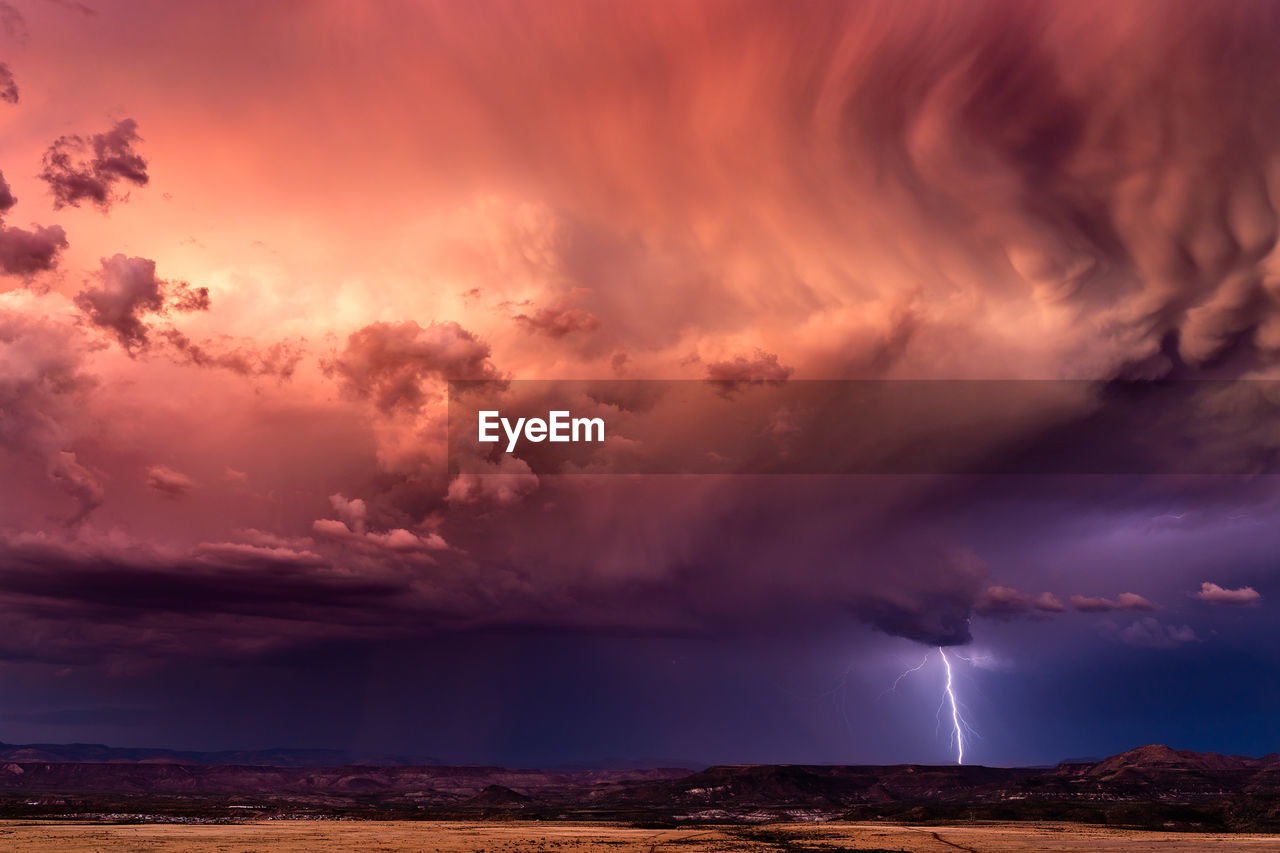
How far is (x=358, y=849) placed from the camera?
161375mm

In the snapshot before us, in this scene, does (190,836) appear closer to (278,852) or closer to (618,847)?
(278,852)

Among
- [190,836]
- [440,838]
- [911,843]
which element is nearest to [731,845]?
[911,843]

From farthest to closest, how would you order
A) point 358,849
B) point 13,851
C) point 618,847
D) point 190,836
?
1. point 190,836
2. point 618,847
3. point 358,849
4. point 13,851

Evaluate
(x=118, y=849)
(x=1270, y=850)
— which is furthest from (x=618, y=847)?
(x=1270, y=850)

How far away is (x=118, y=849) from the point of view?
156 meters

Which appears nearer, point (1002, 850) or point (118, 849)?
point (118, 849)

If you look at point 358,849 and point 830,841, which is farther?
point 830,841

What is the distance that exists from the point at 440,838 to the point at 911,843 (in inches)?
3781

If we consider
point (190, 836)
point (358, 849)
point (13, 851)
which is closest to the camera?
point (13, 851)

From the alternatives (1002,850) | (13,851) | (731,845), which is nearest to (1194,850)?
(1002,850)

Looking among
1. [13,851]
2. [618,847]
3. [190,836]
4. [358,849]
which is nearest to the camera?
[13,851]

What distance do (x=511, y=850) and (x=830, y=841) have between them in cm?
7110

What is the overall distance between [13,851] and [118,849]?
14529mm

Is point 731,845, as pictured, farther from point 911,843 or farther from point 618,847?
point 911,843
